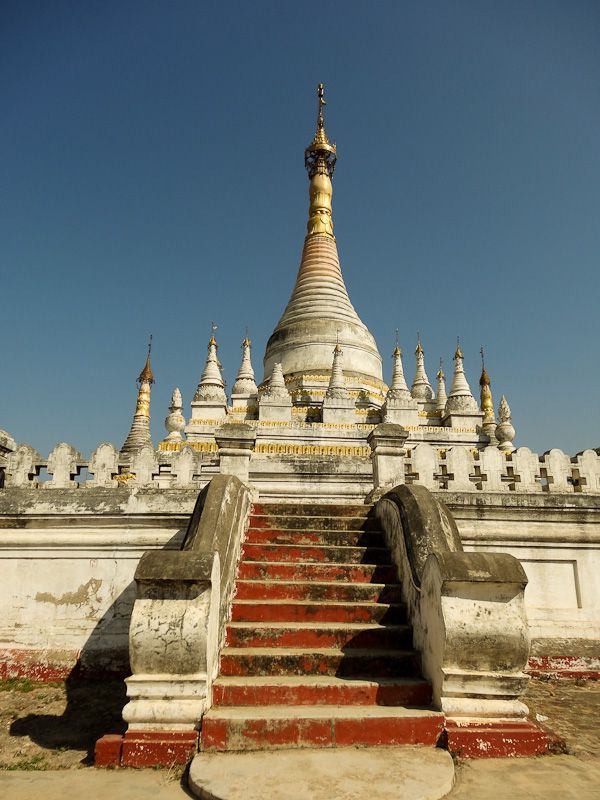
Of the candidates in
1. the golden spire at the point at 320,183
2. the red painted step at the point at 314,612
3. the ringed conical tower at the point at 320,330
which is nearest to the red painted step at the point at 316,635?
the red painted step at the point at 314,612

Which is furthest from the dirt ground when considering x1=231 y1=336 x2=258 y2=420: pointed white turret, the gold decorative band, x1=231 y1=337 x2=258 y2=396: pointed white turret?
x1=231 y1=337 x2=258 y2=396: pointed white turret

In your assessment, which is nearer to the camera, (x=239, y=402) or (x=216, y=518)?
(x=216, y=518)

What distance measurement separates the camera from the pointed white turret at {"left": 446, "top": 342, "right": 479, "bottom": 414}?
27469 mm

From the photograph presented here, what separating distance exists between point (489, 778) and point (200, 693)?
7.98ft

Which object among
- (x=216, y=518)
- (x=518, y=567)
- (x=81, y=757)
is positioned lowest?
(x=81, y=757)

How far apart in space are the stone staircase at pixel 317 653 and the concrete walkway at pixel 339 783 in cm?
31

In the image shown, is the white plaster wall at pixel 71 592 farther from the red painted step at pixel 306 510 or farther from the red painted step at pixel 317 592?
the red painted step at pixel 317 592

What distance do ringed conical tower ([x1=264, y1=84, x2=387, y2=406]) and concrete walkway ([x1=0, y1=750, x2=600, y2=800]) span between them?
24061 mm

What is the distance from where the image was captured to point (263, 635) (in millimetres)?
5680

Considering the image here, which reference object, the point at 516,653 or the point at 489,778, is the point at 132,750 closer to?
the point at 489,778

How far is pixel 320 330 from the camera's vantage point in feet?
104

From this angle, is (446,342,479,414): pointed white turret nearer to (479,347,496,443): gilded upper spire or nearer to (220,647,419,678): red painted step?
(479,347,496,443): gilded upper spire

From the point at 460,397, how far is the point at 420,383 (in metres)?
6.66

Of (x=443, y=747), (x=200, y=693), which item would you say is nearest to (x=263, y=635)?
(x=200, y=693)
